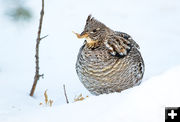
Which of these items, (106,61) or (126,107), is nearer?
(126,107)

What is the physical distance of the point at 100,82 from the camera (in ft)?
15.8

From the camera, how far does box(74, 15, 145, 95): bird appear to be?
187 inches

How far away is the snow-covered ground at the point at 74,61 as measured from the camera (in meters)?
3.52

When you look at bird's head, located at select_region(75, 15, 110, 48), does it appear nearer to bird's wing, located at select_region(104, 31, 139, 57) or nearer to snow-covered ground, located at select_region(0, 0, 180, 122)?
bird's wing, located at select_region(104, 31, 139, 57)

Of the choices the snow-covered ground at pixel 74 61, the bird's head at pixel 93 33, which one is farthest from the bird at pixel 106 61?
the snow-covered ground at pixel 74 61

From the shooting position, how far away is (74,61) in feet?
21.5

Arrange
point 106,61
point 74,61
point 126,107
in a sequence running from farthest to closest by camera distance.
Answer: point 74,61
point 106,61
point 126,107

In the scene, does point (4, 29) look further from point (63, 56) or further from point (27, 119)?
point (27, 119)

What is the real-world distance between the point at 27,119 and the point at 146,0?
5.69m

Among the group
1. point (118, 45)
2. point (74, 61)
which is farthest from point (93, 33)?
point (74, 61)

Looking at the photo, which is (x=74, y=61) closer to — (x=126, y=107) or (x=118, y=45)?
(x=118, y=45)

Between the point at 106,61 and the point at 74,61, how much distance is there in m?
1.83

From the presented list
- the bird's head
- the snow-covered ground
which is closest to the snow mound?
the snow-covered ground

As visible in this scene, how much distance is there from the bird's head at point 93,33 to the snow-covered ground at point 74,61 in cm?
54
